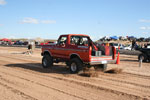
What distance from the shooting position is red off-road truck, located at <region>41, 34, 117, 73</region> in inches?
387

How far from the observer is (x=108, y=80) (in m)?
8.83

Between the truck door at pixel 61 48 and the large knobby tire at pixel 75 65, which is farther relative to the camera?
the truck door at pixel 61 48

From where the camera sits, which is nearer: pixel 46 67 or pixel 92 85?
pixel 92 85

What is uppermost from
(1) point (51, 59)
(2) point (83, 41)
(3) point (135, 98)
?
(2) point (83, 41)

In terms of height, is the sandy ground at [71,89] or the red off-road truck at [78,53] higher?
the red off-road truck at [78,53]

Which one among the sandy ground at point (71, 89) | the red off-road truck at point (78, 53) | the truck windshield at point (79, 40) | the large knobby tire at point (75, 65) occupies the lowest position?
the sandy ground at point (71, 89)

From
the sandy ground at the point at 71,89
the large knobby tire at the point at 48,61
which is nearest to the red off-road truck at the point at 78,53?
the large knobby tire at the point at 48,61

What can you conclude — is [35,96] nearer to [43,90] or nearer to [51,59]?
[43,90]

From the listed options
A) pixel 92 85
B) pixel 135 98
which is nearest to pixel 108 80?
pixel 92 85

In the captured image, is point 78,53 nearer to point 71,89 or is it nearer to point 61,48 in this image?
point 61,48

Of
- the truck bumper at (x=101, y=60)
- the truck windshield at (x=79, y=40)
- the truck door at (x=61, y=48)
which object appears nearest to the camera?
the truck bumper at (x=101, y=60)

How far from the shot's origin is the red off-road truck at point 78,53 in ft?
32.2

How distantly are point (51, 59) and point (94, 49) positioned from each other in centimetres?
286

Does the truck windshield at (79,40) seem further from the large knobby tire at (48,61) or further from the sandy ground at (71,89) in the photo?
the sandy ground at (71,89)
